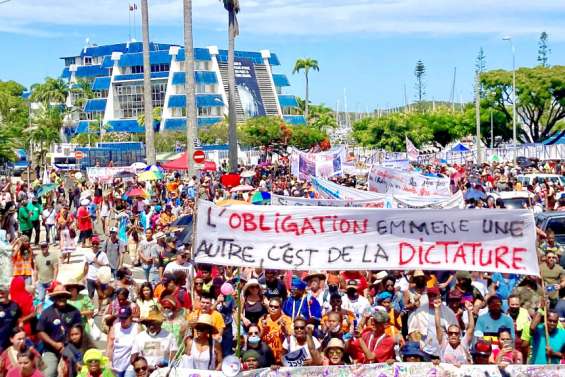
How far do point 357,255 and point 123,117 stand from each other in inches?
3826

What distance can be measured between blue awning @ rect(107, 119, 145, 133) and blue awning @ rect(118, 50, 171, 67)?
231 inches

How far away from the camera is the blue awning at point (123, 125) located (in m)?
101

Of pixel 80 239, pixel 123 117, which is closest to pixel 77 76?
pixel 123 117

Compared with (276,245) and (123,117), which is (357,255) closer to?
(276,245)

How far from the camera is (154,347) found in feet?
28.4

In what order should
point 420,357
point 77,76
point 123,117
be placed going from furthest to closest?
point 77,76, point 123,117, point 420,357

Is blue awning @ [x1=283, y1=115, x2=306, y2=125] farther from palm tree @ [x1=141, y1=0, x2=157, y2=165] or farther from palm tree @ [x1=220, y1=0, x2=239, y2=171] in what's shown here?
palm tree @ [x1=141, y1=0, x2=157, y2=165]

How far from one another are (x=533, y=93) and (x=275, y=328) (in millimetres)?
62893

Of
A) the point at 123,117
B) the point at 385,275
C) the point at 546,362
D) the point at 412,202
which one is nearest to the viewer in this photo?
the point at 546,362

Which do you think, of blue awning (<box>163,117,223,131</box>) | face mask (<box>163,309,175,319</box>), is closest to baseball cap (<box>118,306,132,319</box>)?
face mask (<box>163,309,175,319</box>)

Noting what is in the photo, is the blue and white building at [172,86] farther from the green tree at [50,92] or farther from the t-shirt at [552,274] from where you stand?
the t-shirt at [552,274]

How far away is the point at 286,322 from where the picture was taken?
9062 mm

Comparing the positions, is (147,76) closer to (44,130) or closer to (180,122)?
(44,130)

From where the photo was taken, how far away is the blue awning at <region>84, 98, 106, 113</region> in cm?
10525
